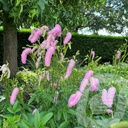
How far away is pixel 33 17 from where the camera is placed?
4316 mm

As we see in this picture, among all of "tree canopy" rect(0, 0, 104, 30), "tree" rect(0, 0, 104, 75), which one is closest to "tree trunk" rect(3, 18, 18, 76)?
"tree" rect(0, 0, 104, 75)

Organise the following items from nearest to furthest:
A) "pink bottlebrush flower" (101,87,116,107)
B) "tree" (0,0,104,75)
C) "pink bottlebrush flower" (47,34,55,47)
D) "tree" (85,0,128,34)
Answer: "pink bottlebrush flower" (101,87,116,107), "pink bottlebrush flower" (47,34,55,47), "tree" (0,0,104,75), "tree" (85,0,128,34)

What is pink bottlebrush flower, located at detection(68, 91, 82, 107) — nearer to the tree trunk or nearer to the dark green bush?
the tree trunk

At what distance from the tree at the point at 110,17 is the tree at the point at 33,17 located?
1576 centimetres

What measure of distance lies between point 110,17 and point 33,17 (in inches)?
738

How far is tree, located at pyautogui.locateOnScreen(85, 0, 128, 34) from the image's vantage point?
22000 mm

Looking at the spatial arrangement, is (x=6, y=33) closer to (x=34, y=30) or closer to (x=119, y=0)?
(x=34, y=30)

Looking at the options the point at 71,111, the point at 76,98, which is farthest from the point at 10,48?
the point at 76,98

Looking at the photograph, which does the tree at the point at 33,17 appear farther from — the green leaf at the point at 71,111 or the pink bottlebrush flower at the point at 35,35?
the green leaf at the point at 71,111

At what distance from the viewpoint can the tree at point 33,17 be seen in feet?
13.2

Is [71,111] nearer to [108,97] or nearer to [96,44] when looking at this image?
[108,97]

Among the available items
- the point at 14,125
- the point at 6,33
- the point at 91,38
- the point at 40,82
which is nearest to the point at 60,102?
the point at 40,82

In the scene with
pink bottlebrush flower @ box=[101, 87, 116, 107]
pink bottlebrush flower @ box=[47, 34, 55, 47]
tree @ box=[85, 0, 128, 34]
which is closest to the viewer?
pink bottlebrush flower @ box=[101, 87, 116, 107]

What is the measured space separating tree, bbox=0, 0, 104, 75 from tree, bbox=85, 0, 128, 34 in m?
15.8
